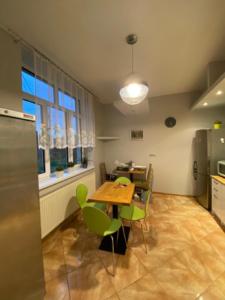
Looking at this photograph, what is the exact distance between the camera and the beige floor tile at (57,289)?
4.65ft

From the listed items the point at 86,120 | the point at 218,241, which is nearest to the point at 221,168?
the point at 218,241

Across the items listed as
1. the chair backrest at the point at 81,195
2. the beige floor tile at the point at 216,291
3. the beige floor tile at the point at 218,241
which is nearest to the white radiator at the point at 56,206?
the chair backrest at the point at 81,195

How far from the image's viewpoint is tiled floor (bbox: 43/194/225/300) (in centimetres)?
146

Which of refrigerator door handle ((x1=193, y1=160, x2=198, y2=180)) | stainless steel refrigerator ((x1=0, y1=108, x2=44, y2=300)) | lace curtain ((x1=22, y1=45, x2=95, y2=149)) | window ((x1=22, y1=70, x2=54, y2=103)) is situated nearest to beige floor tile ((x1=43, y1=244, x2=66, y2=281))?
stainless steel refrigerator ((x1=0, y1=108, x2=44, y2=300))

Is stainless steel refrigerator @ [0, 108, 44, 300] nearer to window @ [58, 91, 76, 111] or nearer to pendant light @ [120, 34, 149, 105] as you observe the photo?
pendant light @ [120, 34, 149, 105]

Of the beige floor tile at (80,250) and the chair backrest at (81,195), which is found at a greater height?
the chair backrest at (81,195)

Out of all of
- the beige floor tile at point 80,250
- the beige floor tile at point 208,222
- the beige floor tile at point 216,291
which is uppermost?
the beige floor tile at point 208,222

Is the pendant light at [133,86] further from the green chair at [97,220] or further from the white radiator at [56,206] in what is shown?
the white radiator at [56,206]

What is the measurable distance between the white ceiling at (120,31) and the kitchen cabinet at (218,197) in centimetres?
213

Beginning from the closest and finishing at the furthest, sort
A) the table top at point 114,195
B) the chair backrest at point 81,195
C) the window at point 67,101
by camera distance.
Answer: the table top at point 114,195, the chair backrest at point 81,195, the window at point 67,101

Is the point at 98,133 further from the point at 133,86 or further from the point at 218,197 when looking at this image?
the point at 218,197

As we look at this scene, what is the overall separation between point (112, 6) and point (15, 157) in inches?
66.2

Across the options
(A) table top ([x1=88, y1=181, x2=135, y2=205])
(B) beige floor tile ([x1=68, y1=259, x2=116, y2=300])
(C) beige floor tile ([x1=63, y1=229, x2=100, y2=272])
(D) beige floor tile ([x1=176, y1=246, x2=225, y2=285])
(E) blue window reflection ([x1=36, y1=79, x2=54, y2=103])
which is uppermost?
(E) blue window reflection ([x1=36, y1=79, x2=54, y2=103])

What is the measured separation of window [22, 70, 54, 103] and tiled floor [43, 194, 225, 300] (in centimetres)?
226
